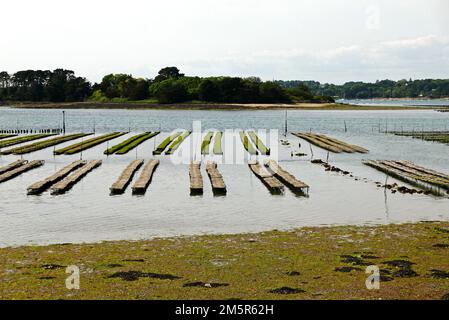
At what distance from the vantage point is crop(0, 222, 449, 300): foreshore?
21922 mm

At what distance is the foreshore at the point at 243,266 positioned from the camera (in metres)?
21.9

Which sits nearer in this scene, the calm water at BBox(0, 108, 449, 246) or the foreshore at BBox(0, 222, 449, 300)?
the foreshore at BBox(0, 222, 449, 300)

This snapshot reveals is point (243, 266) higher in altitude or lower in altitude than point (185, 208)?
higher

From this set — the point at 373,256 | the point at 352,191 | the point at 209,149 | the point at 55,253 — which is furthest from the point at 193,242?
the point at 209,149

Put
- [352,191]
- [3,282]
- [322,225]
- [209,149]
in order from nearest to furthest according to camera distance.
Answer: [3,282]
[322,225]
[352,191]
[209,149]

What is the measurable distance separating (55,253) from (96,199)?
59.9 feet

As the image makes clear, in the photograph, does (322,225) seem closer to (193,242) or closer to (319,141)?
(193,242)

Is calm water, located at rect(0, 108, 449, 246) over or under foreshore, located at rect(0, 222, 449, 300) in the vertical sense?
under

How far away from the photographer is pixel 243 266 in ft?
84.5

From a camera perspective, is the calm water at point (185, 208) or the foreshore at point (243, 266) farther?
the calm water at point (185, 208)

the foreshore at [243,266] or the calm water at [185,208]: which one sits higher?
the foreshore at [243,266]

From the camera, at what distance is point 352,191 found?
52281 mm

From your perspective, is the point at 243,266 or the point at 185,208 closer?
the point at 243,266
